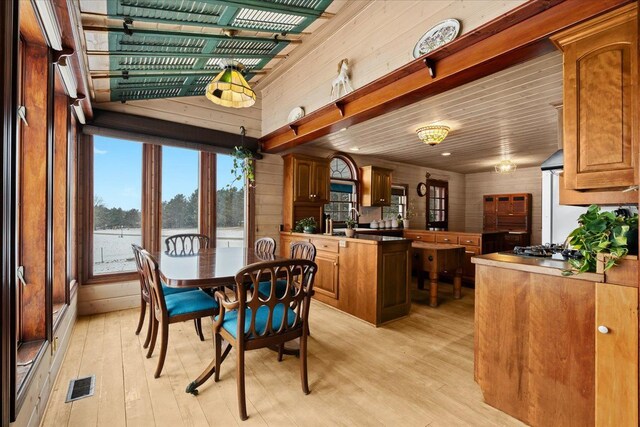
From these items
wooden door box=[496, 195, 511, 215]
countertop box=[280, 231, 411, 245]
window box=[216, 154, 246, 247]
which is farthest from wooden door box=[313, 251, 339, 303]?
wooden door box=[496, 195, 511, 215]

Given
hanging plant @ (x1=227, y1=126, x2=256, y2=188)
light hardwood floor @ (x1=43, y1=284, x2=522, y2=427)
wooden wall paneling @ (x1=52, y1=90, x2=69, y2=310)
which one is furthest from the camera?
hanging plant @ (x1=227, y1=126, x2=256, y2=188)

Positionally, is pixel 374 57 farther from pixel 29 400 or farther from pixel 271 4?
pixel 29 400

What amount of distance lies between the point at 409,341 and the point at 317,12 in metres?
3.37

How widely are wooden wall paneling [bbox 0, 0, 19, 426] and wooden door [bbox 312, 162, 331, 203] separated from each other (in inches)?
156

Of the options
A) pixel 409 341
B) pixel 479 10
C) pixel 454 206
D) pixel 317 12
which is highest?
pixel 317 12

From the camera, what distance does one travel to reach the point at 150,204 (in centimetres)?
401

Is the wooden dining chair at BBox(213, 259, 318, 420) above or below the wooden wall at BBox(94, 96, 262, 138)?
below

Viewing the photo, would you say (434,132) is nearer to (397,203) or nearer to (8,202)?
(397,203)

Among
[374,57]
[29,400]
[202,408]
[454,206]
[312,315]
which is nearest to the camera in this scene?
[29,400]

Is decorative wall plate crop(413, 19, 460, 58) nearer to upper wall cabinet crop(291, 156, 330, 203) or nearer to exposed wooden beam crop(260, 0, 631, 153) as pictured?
exposed wooden beam crop(260, 0, 631, 153)

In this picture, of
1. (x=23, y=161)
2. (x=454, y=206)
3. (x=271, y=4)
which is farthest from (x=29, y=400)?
(x=454, y=206)

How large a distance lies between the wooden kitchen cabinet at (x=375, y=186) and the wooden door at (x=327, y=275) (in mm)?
2213

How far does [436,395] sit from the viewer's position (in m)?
2.08

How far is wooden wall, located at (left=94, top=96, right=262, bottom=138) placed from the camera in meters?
3.82
